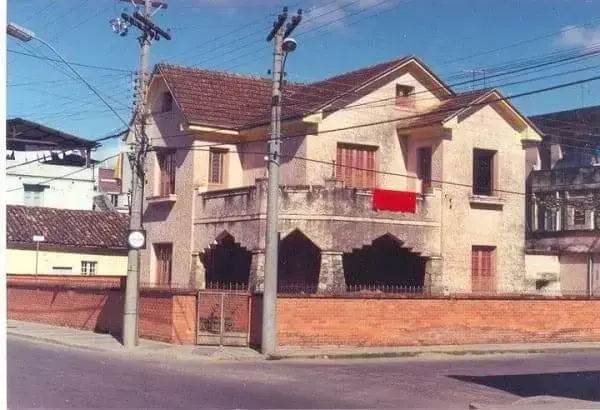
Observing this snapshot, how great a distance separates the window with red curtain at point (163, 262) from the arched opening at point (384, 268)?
6614 millimetres

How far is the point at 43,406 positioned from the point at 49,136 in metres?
26.0

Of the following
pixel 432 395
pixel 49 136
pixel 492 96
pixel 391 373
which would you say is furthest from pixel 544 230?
pixel 432 395

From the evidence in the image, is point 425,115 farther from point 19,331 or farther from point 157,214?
point 19,331

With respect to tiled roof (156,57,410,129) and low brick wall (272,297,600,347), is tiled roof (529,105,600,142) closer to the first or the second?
tiled roof (156,57,410,129)

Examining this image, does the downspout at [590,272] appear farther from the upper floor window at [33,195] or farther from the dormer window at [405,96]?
the upper floor window at [33,195]

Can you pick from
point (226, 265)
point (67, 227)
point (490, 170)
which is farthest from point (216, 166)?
point (67, 227)

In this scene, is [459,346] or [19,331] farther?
[19,331]

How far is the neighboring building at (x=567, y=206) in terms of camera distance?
1409 inches

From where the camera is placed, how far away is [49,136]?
121 ft

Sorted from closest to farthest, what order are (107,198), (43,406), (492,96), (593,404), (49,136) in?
(43,406) → (593,404) → (492,96) → (49,136) → (107,198)

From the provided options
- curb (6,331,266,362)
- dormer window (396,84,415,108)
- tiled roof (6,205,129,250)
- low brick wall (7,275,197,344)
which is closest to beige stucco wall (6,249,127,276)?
tiled roof (6,205,129,250)

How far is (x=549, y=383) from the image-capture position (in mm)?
18203

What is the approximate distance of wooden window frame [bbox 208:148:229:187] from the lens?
108 ft

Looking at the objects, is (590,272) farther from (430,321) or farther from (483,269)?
(430,321)
